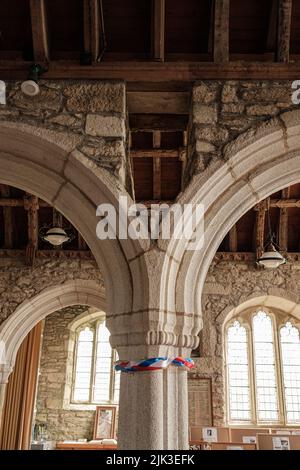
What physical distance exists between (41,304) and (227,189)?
4.49 m

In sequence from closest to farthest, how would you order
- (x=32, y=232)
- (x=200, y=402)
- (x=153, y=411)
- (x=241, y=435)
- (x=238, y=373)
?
(x=153, y=411) → (x=241, y=435) → (x=200, y=402) → (x=32, y=232) → (x=238, y=373)

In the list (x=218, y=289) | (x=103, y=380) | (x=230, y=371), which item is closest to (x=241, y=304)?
(x=218, y=289)

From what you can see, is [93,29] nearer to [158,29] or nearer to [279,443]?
[158,29]

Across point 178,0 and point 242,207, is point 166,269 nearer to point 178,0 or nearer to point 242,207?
point 242,207

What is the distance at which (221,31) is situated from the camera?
309cm

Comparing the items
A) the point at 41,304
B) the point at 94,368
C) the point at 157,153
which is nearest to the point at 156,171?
the point at 157,153

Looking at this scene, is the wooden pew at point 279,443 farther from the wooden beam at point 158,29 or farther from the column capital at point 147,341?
the wooden beam at point 158,29

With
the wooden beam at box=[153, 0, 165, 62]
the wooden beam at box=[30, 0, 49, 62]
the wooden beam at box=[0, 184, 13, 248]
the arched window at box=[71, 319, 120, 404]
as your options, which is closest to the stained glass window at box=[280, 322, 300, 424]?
the arched window at box=[71, 319, 120, 404]

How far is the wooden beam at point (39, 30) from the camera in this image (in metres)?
3.01

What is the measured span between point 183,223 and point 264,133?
33.0 inches

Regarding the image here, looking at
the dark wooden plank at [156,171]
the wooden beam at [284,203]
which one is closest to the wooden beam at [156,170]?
the dark wooden plank at [156,171]

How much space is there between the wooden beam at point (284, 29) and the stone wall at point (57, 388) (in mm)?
6976

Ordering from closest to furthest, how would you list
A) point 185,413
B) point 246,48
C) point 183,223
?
point 185,413 < point 183,223 < point 246,48

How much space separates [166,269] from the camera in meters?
2.84
